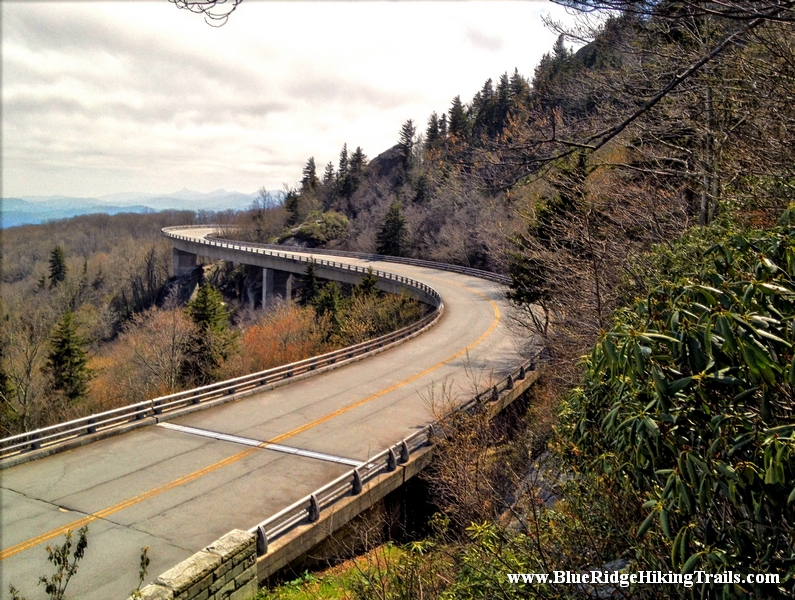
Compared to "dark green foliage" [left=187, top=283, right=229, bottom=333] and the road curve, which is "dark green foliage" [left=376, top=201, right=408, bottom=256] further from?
the road curve

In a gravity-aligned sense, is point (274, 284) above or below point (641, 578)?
below

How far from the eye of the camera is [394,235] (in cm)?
6675

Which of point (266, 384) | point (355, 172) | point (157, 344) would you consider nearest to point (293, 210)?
point (355, 172)

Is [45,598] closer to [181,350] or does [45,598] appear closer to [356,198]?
[181,350]

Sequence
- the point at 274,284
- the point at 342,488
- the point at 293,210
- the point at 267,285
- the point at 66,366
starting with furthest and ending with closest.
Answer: the point at 293,210
the point at 274,284
the point at 267,285
the point at 66,366
the point at 342,488

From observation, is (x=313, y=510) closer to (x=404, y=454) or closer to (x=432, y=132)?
(x=404, y=454)

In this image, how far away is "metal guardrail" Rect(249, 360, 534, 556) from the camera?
9.91m

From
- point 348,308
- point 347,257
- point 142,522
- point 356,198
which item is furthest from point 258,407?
point 356,198

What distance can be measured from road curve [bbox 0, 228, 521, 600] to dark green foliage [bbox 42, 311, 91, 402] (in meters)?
15.8

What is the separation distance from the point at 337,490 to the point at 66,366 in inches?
954

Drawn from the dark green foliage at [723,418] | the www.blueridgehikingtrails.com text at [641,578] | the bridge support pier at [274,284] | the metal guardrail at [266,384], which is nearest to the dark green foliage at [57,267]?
the bridge support pier at [274,284]

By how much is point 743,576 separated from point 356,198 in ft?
297

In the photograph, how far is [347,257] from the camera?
66.9 m

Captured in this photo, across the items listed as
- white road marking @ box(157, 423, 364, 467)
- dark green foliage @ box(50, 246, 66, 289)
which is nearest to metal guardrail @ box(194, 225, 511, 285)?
dark green foliage @ box(50, 246, 66, 289)
